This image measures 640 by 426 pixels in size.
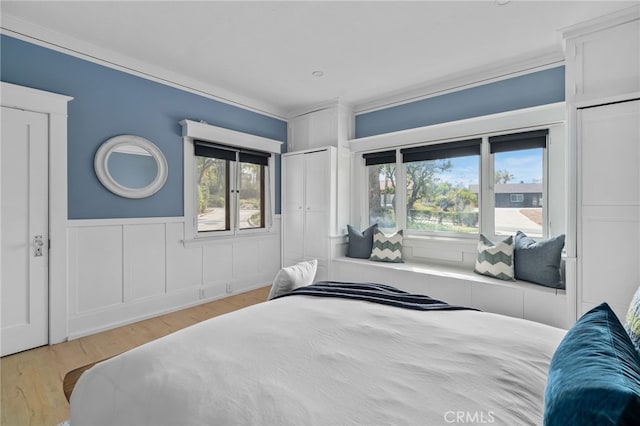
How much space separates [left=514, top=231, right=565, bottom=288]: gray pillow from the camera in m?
2.79

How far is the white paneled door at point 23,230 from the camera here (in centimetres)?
248

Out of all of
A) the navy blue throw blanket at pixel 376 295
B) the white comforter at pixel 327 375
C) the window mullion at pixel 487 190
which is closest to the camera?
the white comforter at pixel 327 375

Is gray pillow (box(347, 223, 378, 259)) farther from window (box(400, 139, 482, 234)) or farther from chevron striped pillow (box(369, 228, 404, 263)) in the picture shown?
window (box(400, 139, 482, 234))

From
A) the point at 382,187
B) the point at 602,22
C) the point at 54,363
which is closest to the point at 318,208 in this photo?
the point at 382,187

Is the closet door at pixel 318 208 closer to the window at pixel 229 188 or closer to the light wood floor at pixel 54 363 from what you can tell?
the window at pixel 229 188

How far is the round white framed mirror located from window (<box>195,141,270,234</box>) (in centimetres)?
51

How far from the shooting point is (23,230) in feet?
8.42

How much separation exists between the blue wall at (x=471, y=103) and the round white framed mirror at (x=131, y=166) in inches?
109

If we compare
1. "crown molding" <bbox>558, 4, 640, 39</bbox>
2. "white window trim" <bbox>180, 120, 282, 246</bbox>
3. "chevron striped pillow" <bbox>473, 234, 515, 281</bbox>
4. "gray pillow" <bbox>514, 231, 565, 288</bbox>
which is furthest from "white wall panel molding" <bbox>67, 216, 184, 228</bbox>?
"crown molding" <bbox>558, 4, 640, 39</bbox>

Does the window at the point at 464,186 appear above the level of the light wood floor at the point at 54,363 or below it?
above

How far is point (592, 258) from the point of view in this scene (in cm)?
246

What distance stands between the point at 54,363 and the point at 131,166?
1.87 meters

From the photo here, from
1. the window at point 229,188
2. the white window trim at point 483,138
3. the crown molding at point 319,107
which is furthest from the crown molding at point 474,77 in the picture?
the window at point 229,188

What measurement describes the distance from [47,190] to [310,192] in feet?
9.59
